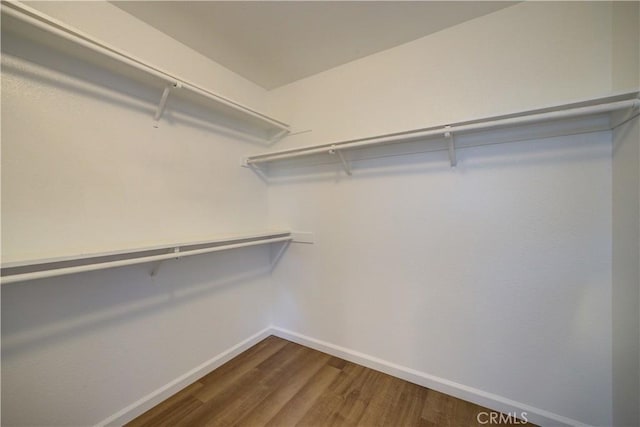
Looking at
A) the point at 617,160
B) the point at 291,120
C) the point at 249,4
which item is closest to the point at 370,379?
the point at 617,160

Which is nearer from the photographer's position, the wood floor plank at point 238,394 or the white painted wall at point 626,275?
the white painted wall at point 626,275

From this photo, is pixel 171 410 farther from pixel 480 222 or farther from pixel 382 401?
pixel 480 222

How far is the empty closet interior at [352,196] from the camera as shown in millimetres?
1110

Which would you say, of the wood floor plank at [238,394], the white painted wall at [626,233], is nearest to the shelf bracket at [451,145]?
the white painted wall at [626,233]

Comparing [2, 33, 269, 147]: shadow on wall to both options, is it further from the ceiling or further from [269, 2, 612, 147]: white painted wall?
[269, 2, 612, 147]: white painted wall

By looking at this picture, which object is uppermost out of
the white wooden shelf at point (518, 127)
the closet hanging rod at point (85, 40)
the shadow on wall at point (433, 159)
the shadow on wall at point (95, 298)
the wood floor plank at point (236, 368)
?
the closet hanging rod at point (85, 40)

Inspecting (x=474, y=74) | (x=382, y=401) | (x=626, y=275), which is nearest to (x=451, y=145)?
(x=474, y=74)

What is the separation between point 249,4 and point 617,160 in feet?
6.83

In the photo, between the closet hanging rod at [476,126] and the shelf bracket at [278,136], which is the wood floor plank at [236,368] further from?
the shelf bracket at [278,136]

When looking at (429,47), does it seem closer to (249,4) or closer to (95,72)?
(249,4)

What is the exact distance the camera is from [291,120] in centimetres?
222

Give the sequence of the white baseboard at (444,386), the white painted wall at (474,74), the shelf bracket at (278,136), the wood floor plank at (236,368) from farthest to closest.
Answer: the shelf bracket at (278,136), the wood floor plank at (236,368), the white baseboard at (444,386), the white painted wall at (474,74)

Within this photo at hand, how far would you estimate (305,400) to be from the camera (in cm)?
156

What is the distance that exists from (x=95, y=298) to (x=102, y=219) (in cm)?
42
